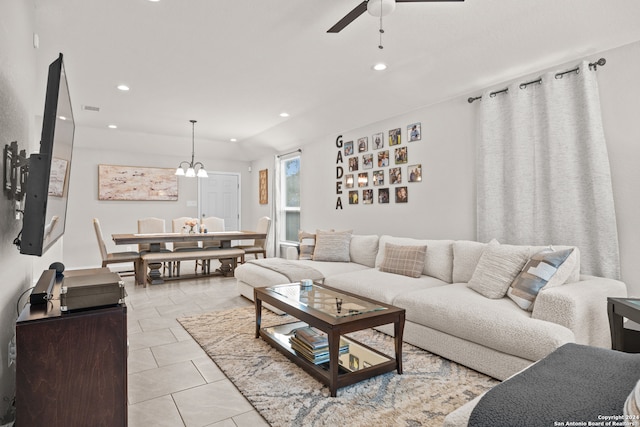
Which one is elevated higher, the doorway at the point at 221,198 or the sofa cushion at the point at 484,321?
the doorway at the point at 221,198

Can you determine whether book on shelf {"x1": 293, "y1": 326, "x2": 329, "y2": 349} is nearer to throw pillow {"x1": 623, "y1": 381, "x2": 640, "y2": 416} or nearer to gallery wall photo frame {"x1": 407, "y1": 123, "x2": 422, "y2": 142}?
throw pillow {"x1": 623, "y1": 381, "x2": 640, "y2": 416}

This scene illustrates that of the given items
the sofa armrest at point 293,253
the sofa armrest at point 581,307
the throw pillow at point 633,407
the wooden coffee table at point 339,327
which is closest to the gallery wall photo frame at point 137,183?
the sofa armrest at point 293,253

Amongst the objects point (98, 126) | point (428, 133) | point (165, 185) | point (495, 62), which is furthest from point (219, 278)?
point (495, 62)

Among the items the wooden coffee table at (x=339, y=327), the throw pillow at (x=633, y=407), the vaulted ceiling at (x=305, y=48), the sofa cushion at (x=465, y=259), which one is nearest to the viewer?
the throw pillow at (x=633, y=407)

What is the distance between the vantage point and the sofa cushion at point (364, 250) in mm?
4320

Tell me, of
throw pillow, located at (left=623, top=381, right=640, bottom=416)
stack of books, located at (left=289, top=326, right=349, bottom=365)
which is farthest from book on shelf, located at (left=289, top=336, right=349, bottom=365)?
throw pillow, located at (left=623, top=381, right=640, bottom=416)

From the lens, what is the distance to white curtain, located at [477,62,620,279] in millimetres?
2717

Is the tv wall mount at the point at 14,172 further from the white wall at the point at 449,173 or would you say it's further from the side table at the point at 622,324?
the white wall at the point at 449,173

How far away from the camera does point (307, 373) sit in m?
2.34

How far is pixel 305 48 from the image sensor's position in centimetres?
319

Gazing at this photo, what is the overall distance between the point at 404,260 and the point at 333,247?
119cm

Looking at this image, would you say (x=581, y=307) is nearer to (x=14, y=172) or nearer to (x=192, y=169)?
(x=14, y=172)

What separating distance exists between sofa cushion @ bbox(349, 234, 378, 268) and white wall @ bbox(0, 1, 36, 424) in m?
3.29

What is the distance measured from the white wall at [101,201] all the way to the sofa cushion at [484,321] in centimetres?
606
